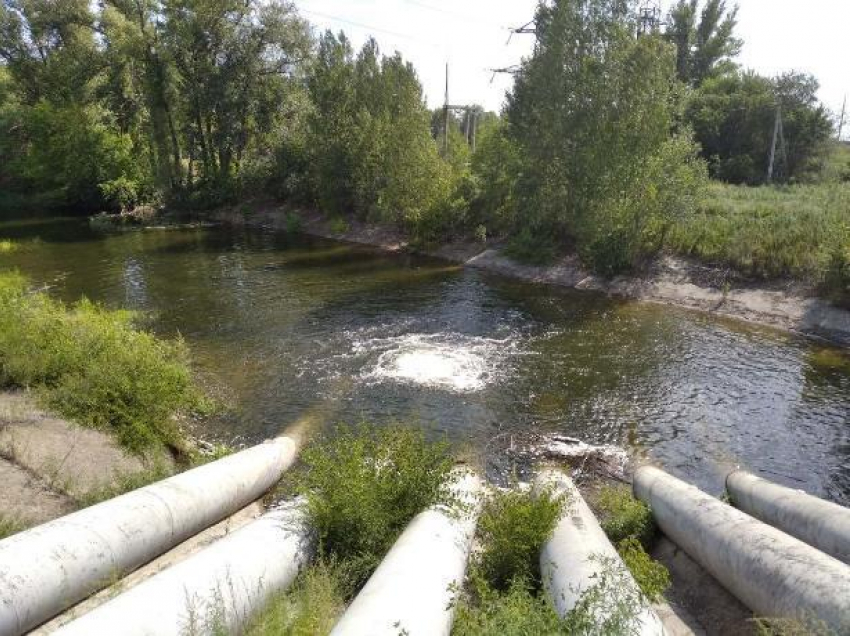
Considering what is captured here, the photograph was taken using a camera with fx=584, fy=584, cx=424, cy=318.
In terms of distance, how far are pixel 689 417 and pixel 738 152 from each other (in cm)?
3672

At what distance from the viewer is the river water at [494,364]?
42.5 ft

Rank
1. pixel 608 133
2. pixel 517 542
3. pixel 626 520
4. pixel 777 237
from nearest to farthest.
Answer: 1. pixel 517 542
2. pixel 626 520
3. pixel 777 237
4. pixel 608 133

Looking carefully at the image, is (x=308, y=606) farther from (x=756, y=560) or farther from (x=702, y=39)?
(x=702, y=39)

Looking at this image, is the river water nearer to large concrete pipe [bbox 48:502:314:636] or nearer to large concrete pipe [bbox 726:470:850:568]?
large concrete pipe [bbox 726:470:850:568]

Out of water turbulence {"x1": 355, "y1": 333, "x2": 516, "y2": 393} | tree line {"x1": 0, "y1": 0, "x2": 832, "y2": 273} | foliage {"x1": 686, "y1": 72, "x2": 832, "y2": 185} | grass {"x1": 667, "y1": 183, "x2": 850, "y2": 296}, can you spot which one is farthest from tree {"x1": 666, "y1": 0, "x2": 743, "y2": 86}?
water turbulence {"x1": 355, "y1": 333, "x2": 516, "y2": 393}

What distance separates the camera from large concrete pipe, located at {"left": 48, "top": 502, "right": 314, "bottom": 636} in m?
5.24

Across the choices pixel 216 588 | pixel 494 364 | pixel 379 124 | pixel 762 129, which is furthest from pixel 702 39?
pixel 216 588

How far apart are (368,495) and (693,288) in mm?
20599

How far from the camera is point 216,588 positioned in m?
5.88

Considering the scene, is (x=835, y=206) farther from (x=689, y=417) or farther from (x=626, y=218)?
(x=689, y=417)

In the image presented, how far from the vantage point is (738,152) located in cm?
4306

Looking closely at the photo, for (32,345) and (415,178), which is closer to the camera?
(32,345)

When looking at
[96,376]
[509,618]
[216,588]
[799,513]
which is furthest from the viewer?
[96,376]

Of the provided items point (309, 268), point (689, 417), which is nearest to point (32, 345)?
point (689, 417)
